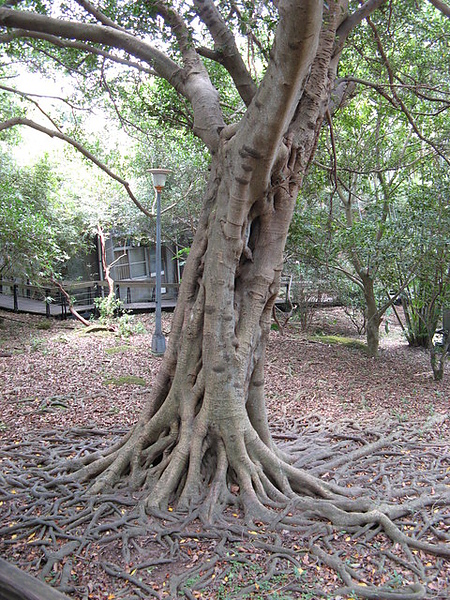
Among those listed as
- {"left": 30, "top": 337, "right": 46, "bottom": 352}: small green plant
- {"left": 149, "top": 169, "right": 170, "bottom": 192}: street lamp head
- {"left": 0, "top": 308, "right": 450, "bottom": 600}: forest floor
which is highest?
{"left": 149, "top": 169, "right": 170, "bottom": 192}: street lamp head

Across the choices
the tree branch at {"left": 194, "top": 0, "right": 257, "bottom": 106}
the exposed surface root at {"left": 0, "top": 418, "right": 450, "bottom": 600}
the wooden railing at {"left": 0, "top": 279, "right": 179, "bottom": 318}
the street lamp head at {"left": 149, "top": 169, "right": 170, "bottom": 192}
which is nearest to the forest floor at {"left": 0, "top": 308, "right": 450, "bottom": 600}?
the exposed surface root at {"left": 0, "top": 418, "right": 450, "bottom": 600}

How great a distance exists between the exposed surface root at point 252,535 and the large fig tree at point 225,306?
0.19 ft

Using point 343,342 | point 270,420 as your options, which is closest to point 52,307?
point 343,342

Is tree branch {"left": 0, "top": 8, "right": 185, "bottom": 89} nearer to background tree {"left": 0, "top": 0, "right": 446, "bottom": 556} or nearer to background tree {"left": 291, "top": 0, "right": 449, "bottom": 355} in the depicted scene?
background tree {"left": 0, "top": 0, "right": 446, "bottom": 556}

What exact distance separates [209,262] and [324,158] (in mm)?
5675

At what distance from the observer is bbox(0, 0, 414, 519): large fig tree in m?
4.10

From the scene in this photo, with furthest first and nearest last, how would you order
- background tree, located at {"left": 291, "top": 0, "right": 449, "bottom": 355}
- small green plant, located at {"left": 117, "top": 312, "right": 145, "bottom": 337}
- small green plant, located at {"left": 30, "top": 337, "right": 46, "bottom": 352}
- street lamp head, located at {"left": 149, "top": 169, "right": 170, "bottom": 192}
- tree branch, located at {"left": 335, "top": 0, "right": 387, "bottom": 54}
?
small green plant, located at {"left": 117, "top": 312, "right": 145, "bottom": 337}, small green plant, located at {"left": 30, "top": 337, "right": 46, "bottom": 352}, street lamp head, located at {"left": 149, "top": 169, "right": 170, "bottom": 192}, background tree, located at {"left": 291, "top": 0, "right": 449, "bottom": 355}, tree branch, located at {"left": 335, "top": 0, "right": 387, "bottom": 54}

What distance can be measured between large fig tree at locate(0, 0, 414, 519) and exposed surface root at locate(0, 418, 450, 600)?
0.06 meters

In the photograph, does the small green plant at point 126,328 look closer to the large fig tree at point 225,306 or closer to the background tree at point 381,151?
the background tree at point 381,151

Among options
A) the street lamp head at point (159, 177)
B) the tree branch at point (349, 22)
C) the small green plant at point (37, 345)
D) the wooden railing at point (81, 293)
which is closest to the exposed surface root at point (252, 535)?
the tree branch at point (349, 22)

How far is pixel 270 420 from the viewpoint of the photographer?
Result: 6535mm

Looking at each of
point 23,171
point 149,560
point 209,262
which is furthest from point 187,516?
point 23,171

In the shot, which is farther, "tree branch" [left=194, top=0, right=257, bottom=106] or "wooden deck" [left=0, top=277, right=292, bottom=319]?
"wooden deck" [left=0, top=277, right=292, bottom=319]

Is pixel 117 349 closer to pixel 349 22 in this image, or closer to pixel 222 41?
pixel 222 41
